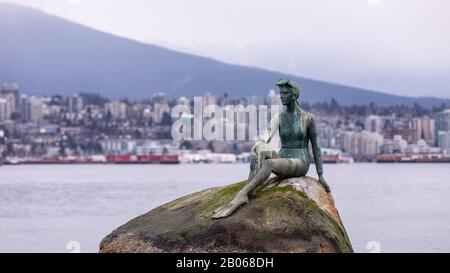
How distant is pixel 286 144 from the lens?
1752 cm

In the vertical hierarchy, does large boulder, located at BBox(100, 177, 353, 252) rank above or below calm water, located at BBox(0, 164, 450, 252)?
above

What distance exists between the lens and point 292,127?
17.5m

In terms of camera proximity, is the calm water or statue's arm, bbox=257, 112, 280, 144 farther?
the calm water

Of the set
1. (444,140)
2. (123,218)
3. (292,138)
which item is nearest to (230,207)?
(292,138)

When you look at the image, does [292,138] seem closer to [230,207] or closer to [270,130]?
[270,130]

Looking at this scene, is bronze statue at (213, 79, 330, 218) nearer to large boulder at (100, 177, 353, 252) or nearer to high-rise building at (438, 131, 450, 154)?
large boulder at (100, 177, 353, 252)

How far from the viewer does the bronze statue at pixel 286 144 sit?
55.9ft

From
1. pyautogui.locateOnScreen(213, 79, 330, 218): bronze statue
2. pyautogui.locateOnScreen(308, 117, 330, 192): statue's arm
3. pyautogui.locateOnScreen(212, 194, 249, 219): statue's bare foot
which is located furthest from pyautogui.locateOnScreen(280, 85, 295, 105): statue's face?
pyautogui.locateOnScreen(212, 194, 249, 219): statue's bare foot

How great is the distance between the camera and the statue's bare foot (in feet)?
54.6

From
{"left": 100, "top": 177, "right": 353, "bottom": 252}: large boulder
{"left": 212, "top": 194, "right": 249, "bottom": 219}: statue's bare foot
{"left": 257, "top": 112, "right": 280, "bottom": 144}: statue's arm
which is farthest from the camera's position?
{"left": 257, "top": 112, "right": 280, "bottom": 144}: statue's arm

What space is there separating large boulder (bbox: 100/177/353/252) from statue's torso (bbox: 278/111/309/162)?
33 centimetres
